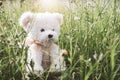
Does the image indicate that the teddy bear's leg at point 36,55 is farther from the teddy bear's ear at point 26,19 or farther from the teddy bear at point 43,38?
the teddy bear's ear at point 26,19

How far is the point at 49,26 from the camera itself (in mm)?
2336

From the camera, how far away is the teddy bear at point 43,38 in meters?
2.26

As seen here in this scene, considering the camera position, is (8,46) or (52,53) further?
(52,53)

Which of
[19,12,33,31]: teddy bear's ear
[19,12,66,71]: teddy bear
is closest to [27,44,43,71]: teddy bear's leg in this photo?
[19,12,66,71]: teddy bear

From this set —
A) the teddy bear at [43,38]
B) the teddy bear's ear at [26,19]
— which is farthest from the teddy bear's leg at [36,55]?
the teddy bear's ear at [26,19]

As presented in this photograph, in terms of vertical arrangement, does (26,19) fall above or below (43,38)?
above

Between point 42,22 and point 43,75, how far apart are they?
1.37ft

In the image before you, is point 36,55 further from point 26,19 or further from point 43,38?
point 26,19

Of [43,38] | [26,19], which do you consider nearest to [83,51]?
[43,38]

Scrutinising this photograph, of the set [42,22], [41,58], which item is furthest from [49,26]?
[41,58]

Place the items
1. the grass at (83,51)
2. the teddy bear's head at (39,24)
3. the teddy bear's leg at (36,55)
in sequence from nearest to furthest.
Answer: the grass at (83,51) → the teddy bear's leg at (36,55) → the teddy bear's head at (39,24)

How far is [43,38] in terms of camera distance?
2.27 metres

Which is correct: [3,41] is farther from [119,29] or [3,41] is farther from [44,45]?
[119,29]

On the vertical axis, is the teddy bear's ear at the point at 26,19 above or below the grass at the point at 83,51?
above
